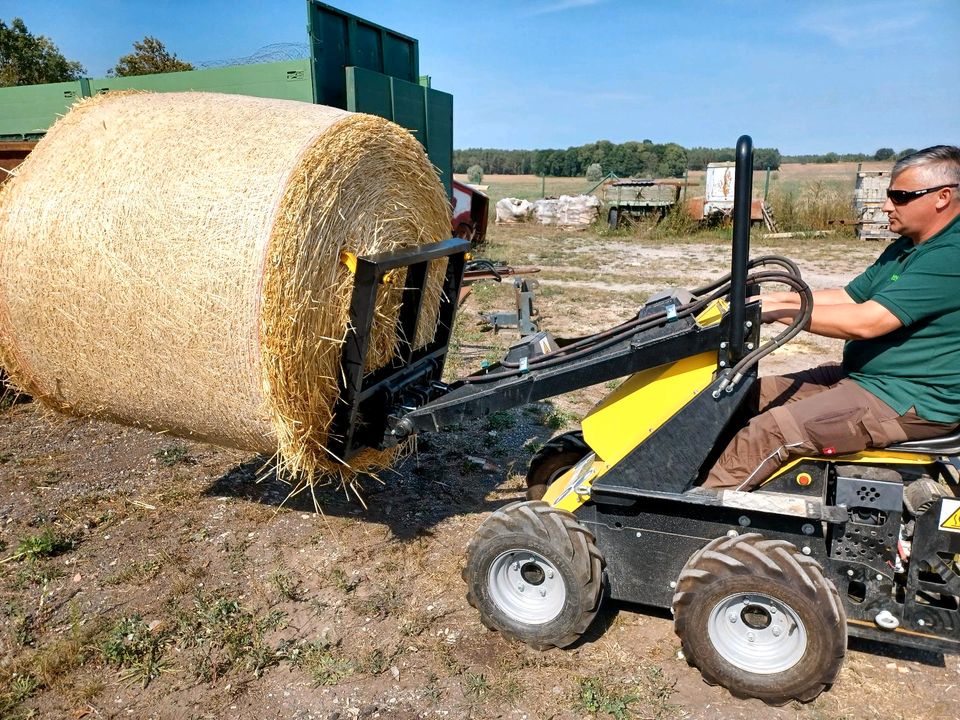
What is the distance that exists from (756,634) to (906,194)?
1972mm

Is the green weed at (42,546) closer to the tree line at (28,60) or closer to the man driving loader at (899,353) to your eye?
the man driving loader at (899,353)

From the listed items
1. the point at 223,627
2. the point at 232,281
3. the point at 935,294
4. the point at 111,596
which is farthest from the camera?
the point at 111,596

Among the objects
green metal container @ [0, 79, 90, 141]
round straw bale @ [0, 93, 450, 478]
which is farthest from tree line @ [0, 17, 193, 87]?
round straw bale @ [0, 93, 450, 478]

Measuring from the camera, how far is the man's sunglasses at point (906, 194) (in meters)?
2.93

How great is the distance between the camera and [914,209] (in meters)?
3.01

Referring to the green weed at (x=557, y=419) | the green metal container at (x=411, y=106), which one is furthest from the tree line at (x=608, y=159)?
the green weed at (x=557, y=419)

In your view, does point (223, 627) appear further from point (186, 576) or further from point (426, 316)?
point (426, 316)

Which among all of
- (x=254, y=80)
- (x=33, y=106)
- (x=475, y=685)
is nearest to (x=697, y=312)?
(x=475, y=685)

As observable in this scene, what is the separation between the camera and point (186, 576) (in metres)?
3.91

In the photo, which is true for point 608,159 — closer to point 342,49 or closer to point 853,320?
point 342,49

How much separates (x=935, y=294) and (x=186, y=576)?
386cm

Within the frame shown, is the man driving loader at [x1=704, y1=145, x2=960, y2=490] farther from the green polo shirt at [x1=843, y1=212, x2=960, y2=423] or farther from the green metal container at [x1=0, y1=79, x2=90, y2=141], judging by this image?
the green metal container at [x1=0, y1=79, x2=90, y2=141]

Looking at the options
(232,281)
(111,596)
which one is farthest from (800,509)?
(111,596)

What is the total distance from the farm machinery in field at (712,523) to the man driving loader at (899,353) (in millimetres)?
126
